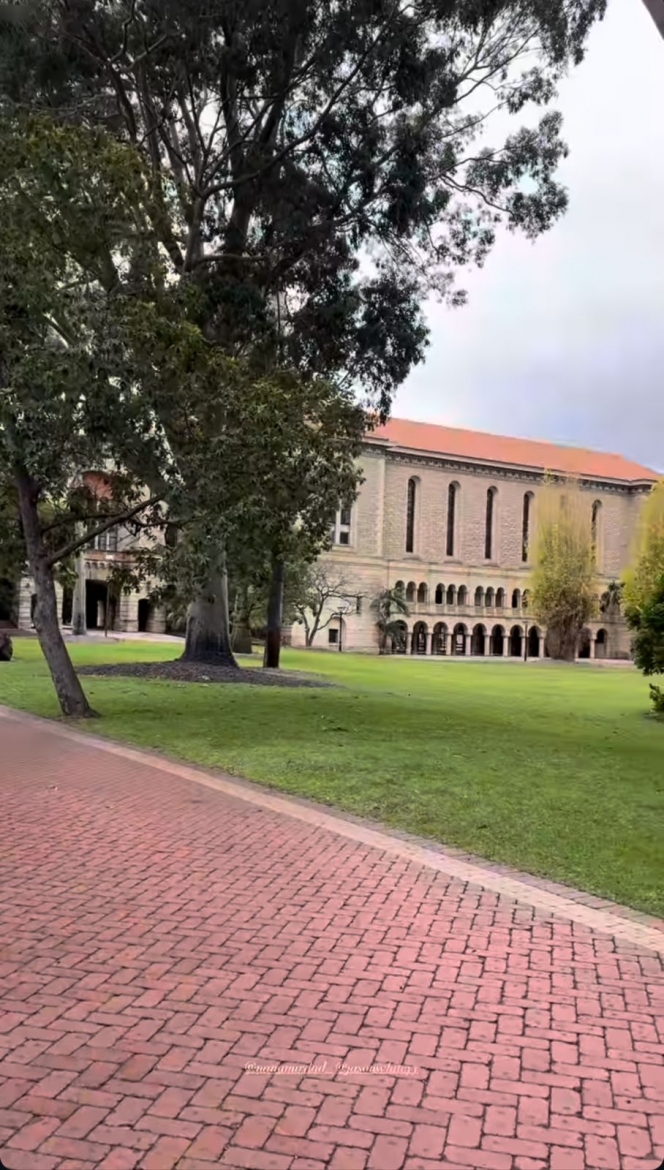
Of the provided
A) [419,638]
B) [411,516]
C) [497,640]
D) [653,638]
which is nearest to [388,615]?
[419,638]

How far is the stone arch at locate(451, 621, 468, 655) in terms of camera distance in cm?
8069

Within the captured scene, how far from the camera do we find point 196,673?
79.0 ft

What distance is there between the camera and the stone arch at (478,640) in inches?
3243

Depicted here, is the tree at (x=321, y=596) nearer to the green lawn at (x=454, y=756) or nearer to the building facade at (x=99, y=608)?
the building facade at (x=99, y=608)

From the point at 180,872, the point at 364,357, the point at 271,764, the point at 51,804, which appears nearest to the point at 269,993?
the point at 180,872

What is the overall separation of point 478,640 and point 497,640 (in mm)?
1982

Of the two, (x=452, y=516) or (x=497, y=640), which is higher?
(x=452, y=516)

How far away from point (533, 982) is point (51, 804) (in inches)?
211

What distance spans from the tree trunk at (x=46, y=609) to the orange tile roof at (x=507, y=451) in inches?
2428

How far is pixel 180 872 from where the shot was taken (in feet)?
21.3

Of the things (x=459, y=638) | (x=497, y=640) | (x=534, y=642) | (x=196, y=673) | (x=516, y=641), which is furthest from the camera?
(x=534, y=642)

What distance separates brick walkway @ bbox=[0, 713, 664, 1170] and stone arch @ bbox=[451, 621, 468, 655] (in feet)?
243

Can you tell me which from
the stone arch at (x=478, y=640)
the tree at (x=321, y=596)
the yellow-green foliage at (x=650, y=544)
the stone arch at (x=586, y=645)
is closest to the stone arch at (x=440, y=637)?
the stone arch at (x=478, y=640)

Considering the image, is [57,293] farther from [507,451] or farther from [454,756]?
[507,451]
